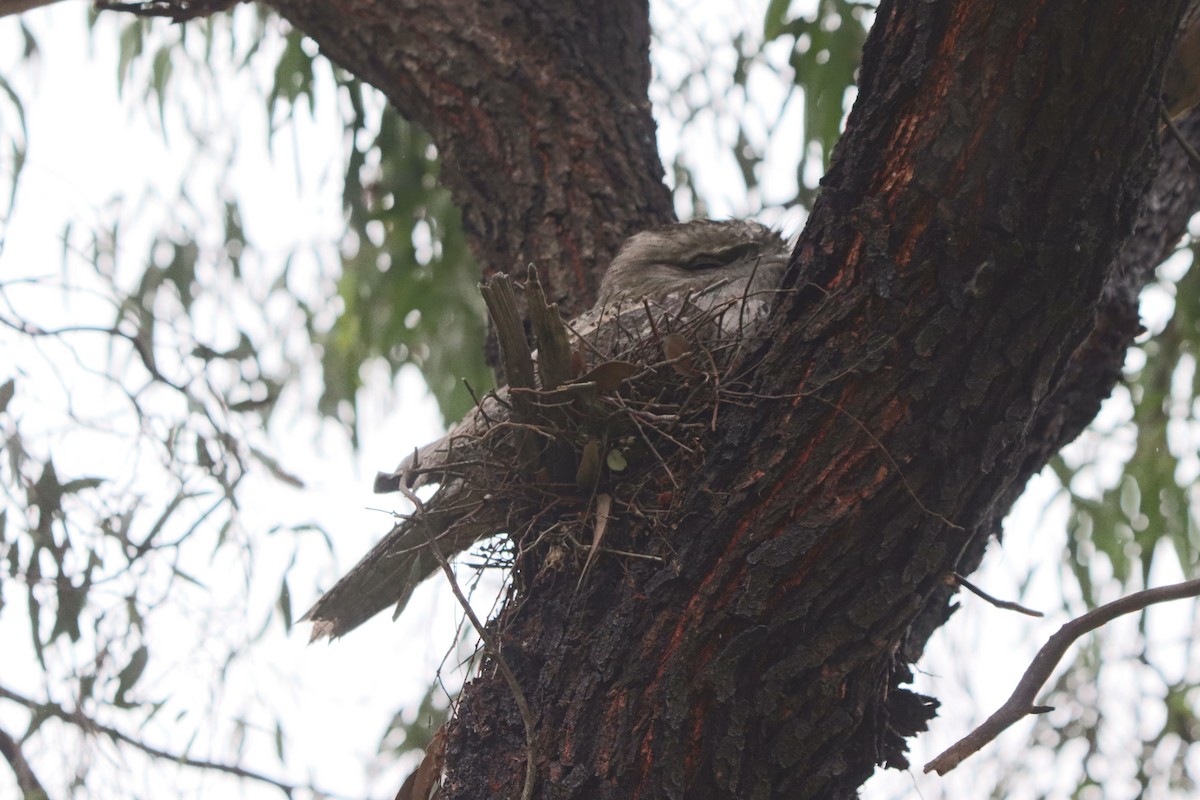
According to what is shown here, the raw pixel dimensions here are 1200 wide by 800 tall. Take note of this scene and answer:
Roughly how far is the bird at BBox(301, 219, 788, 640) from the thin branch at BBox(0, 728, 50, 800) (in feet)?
1.76

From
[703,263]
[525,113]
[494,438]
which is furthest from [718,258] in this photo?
[494,438]

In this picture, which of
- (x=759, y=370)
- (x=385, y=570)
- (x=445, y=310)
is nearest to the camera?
(x=759, y=370)

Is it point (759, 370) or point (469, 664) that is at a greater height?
point (759, 370)

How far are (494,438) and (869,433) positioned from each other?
0.61 m

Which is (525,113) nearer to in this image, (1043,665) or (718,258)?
(718,258)

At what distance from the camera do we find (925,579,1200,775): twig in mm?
1260

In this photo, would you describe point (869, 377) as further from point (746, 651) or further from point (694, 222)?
point (694, 222)

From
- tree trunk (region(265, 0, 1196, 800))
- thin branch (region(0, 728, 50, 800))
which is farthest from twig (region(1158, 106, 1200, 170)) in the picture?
thin branch (region(0, 728, 50, 800))

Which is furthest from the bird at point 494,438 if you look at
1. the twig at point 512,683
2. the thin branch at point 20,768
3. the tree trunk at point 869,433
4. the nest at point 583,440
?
the thin branch at point 20,768

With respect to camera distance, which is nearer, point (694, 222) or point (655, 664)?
point (655, 664)

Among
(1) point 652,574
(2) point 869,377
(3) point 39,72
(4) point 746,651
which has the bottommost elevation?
(4) point 746,651

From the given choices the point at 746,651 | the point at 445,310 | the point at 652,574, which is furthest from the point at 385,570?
the point at 445,310

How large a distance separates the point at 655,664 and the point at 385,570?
64cm

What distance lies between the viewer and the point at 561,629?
59.4 inches
